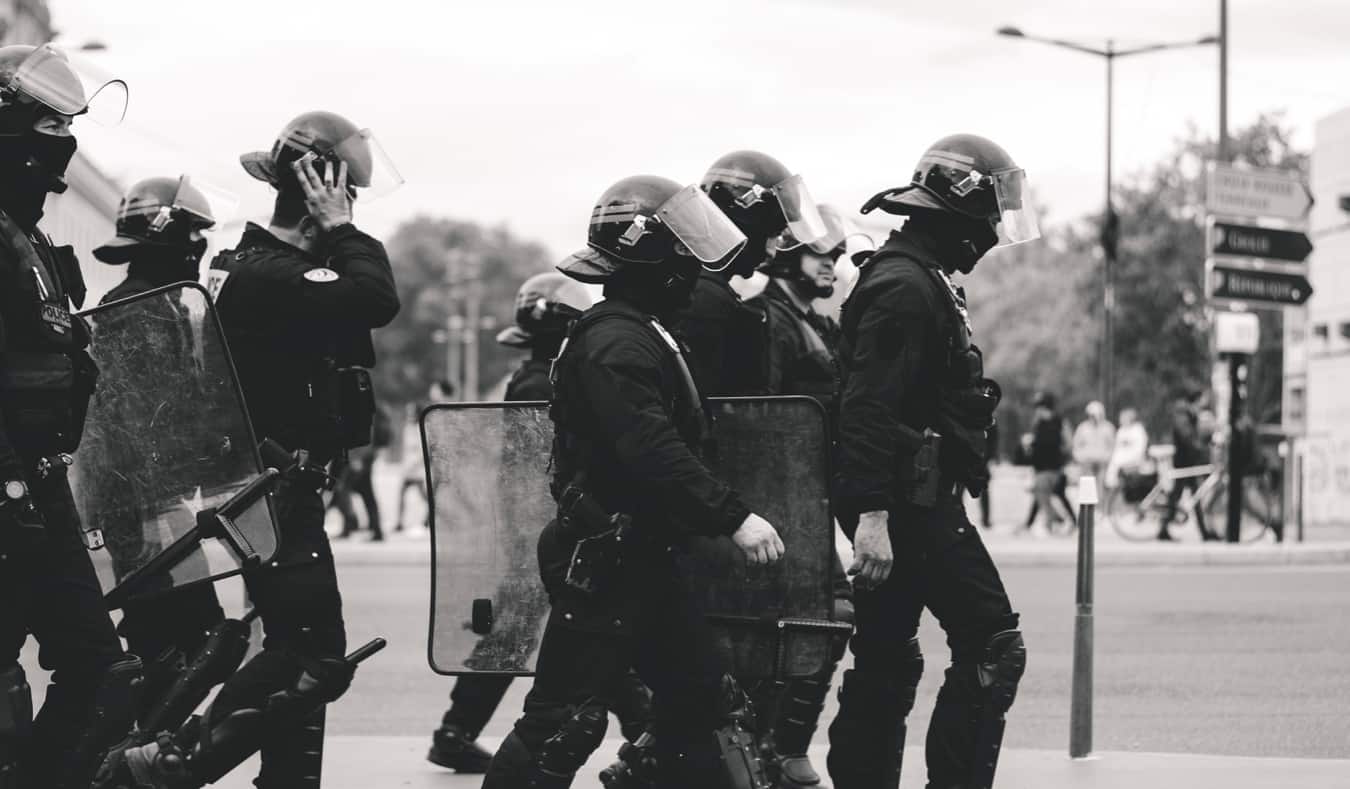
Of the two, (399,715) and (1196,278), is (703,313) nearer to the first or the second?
(399,715)

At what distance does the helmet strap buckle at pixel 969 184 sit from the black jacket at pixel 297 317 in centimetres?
154

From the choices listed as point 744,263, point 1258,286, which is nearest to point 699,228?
point 744,263

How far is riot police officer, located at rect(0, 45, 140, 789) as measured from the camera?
179 inches

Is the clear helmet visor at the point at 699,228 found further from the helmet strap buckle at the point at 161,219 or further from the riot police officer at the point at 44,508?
the helmet strap buckle at the point at 161,219

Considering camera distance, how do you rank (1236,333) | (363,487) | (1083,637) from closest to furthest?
(1083,637)
(1236,333)
(363,487)

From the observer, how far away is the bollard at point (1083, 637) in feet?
22.2

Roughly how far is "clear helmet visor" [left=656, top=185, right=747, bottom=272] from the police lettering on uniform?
4.73 feet

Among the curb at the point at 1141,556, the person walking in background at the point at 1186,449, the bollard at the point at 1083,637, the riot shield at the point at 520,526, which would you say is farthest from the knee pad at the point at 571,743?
the person walking in background at the point at 1186,449

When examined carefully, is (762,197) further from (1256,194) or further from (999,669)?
(1256,194)

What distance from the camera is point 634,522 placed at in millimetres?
4625

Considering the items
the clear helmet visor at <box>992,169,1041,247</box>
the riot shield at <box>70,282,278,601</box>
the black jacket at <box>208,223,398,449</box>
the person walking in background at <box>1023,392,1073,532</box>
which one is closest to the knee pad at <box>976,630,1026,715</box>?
the clear helmet visor at <box>992,169,1041,247</box>

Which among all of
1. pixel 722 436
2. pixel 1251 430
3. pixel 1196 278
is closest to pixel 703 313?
pixel 722 436

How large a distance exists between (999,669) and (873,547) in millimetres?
461

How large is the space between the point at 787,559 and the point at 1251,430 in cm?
1514
